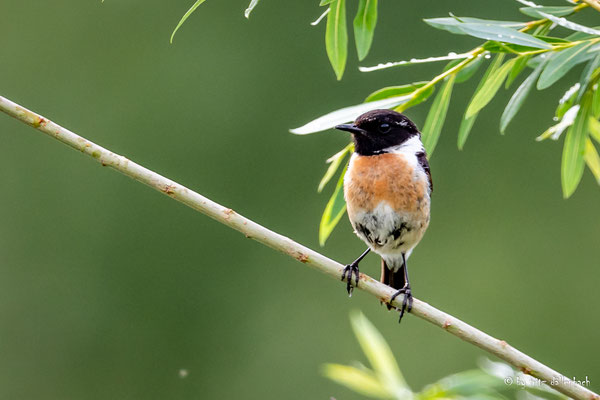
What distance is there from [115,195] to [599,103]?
26.0 ft

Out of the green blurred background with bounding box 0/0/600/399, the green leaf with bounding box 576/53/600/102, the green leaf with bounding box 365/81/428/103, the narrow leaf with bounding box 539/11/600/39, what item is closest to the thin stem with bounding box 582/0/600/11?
the narrow leaf with bounding box 539/11/600/39

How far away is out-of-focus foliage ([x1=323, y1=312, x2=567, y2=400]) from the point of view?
7.71 feet

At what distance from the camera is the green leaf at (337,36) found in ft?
9.35

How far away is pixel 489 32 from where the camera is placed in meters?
2.48

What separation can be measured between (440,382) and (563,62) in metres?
0.96

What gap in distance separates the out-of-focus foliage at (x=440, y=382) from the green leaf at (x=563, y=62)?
2.71ft

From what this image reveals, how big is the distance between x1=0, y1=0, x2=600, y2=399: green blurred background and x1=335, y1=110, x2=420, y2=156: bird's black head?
525cm

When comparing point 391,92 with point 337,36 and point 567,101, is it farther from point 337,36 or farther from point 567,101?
point 567,101

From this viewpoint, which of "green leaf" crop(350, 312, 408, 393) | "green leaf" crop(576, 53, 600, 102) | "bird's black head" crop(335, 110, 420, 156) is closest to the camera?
"green leaf" crop(576, 53, 600, 102)

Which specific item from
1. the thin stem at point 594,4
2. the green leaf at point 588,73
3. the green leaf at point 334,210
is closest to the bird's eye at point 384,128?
the green leaf at point 334,210

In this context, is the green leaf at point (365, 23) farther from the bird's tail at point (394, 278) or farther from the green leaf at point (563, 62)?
the bird's tail at point (394, 278)

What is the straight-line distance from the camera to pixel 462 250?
973 cm

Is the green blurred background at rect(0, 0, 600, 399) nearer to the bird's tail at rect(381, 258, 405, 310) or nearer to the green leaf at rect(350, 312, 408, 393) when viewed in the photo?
the bird's tail at rect(381, 258, 405, 310)

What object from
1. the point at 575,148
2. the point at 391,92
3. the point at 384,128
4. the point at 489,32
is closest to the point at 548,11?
the point at 489,32
